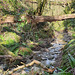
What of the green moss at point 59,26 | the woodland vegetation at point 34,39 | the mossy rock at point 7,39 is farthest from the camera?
the green moss at point 59,26

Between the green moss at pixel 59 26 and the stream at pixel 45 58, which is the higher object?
the stream at pixel 45 58

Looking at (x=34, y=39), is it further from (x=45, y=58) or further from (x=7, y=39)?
(x=45, y=58)

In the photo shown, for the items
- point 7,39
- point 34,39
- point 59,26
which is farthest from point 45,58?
point 59,26

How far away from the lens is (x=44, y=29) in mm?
10078

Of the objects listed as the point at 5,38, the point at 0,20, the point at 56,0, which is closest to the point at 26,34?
the point at 5,38

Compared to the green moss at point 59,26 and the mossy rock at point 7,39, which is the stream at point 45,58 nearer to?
the mossy rock at point 7,39

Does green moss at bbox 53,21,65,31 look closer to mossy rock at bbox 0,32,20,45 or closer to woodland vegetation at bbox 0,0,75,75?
woodland vegetation at bbox 0,0,75,75

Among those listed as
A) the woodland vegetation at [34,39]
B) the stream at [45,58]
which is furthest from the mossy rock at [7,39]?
the stream at [45,58]

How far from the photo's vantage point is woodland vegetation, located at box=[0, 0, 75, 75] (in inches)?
107

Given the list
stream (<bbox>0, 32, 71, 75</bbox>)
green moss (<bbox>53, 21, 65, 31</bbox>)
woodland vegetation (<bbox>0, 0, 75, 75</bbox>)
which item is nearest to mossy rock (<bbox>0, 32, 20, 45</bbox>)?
woodland vegetation (<bbox>0, 0, 75, 75</bbox>)

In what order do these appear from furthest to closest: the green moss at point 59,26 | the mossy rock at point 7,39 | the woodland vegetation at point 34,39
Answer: the green moss at point 59,26
the mossy rock at point 7,39
the woodland vegetation at point 34,39

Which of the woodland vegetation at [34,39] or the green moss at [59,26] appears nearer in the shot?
the woodland vegetation at [34,39]

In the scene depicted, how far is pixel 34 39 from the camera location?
27.2ft

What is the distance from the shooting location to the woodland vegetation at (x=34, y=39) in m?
2.72
